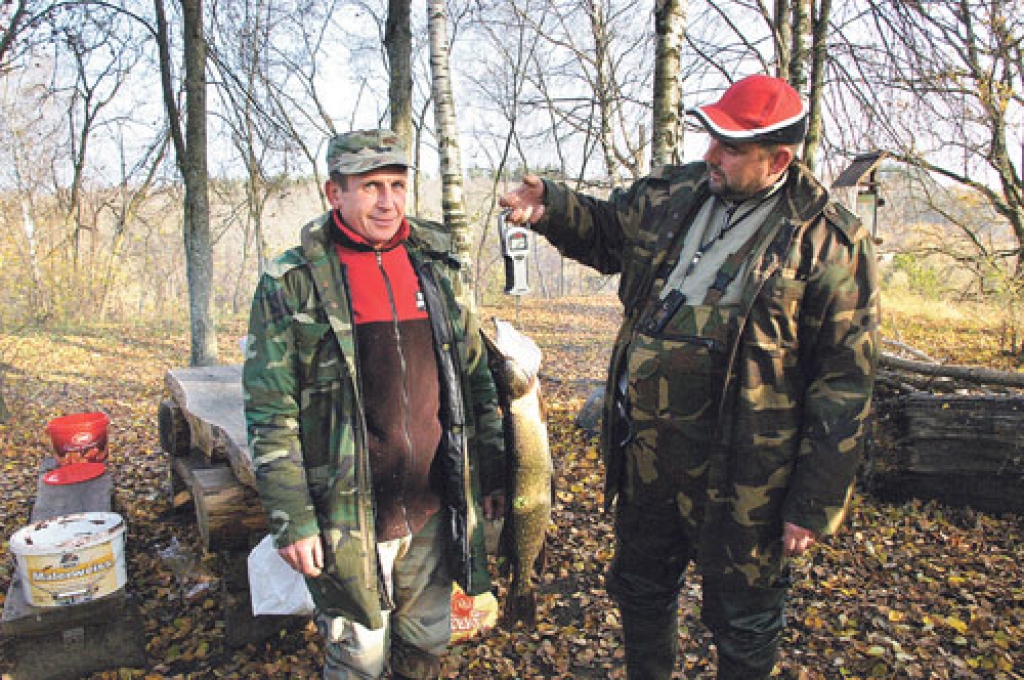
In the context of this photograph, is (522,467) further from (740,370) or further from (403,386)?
(740,370)

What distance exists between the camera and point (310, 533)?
1.92 metres

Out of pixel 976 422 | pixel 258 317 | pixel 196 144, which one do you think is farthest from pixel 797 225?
pixel 196 144

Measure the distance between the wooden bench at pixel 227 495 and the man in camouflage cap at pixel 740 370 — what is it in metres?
2.15

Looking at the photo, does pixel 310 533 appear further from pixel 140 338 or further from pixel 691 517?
pixel 140 338

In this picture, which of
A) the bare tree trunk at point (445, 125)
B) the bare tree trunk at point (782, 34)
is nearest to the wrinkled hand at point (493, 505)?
the bare tree trunk at point (445, 125)

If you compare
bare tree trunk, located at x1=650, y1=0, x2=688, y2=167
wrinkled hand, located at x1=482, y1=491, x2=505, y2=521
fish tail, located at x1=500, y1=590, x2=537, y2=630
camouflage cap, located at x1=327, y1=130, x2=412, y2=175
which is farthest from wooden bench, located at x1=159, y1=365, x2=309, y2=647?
bare tree trunk, located at x1=650, y1=0, x2=688, y2=167

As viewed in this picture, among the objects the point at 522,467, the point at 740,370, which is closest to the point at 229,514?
the point at 522,467

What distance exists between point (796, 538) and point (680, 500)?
14.9 inches

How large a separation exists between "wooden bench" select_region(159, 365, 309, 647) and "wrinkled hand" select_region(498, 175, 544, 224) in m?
2.00

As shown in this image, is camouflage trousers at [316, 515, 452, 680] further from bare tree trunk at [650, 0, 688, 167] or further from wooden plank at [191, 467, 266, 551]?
bare tree trunk at [650, 0, 688, 167]

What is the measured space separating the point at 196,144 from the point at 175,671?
7.11 metres

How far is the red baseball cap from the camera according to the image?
188 cm

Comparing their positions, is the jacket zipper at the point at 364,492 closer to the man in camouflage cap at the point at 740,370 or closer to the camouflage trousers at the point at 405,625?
the camouflage trousers at the point at 405,625

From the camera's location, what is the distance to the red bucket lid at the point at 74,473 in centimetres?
407
